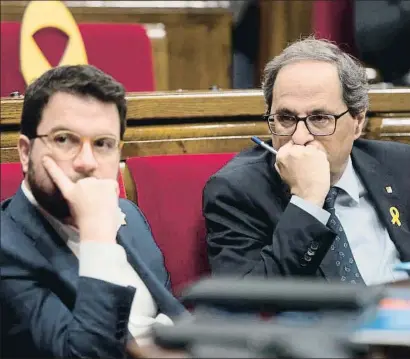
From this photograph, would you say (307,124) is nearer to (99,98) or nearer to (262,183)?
(262,183)

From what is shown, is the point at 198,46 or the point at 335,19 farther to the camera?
the point at 198,46

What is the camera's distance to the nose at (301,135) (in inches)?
46.1

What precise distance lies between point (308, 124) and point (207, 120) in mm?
294

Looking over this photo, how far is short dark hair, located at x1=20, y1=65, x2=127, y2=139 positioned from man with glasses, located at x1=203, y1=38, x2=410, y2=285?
37 cm

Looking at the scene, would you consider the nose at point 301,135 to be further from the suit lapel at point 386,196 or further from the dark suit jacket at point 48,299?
the dark suit jacket at point 48,299

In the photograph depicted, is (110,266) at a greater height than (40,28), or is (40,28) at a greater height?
(40,28)

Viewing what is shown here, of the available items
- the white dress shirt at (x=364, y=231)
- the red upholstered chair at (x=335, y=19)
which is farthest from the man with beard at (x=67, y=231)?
the red upholstered chair at (x=335, y=19)

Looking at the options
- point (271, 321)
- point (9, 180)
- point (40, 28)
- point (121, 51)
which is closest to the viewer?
point (271, 321)

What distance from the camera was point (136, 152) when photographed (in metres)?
1.36

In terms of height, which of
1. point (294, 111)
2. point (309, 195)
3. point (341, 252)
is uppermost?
point (294, 111)

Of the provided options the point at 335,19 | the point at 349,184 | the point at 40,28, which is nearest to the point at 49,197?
the point at 349,184

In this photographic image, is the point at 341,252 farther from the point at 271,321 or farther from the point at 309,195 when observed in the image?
the point at 271,321

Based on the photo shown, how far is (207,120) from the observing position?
1.43 metres

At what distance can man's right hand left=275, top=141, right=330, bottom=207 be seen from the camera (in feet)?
3.72
